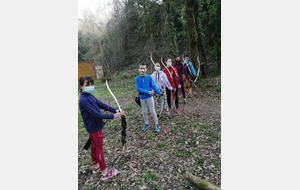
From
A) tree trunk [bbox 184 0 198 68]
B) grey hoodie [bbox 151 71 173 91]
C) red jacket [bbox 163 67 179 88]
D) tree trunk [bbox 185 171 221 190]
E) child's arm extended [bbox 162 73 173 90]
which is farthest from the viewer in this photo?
tree trunk [bbox 184 0 198 68]

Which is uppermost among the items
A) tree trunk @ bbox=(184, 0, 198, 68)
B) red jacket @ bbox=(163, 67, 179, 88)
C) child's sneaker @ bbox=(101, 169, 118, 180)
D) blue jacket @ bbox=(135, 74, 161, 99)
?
tree trunk @ bbox=(184, 0, 198, 68)

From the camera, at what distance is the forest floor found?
9.36ft

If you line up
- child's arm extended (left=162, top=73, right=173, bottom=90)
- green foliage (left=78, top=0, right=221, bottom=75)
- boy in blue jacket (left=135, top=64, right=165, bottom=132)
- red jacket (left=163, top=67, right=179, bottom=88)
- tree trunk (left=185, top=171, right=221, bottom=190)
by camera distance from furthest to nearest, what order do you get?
green foliage (left=78, top=0, right=221, bottom=75) < red jacket (left=163, top=67, right=179, bottom=88) < child's arm extended (left=162, top=73, right=173, bottom=90) < boy in blue jacket (left=135, top=64, right=165, bottom=132) < tree trunk (left=185, top=171, right=221, bottom=190)

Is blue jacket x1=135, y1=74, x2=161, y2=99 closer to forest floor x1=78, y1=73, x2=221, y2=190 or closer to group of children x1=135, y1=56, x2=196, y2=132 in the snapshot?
group of children x1=135, y1=56, x2=196, y2=132

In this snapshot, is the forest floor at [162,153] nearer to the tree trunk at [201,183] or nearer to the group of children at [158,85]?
the tree trunk at [201,183]

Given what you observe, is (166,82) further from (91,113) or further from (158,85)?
(91,113)

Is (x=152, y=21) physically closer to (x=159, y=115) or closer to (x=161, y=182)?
(x=159, y=115)

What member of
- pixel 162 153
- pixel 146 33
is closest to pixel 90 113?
pixel 162 153

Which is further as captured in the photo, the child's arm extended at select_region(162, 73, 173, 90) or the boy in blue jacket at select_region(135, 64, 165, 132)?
the child's arm extended at select_region(162, 73, 173, 90)

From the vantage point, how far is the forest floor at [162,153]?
285 cm

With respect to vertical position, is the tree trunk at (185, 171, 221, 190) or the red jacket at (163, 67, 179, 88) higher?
the red jacket at (163, 67, 179, 88)

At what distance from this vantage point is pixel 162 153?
3.53 meters

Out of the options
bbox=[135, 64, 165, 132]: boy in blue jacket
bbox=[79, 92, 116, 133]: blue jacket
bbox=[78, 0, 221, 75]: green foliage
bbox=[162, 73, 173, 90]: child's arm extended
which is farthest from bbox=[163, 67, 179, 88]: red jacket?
bbox=[78, 0, 221, 75]: green foliage

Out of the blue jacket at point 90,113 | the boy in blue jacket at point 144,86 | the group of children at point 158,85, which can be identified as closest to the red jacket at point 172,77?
the group of children at point 158,85
